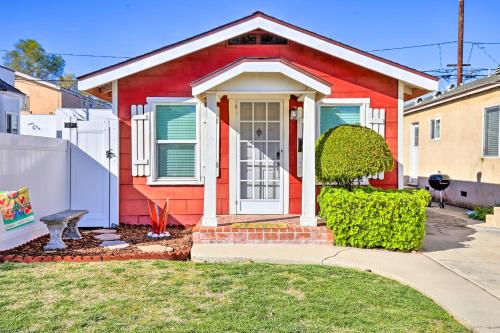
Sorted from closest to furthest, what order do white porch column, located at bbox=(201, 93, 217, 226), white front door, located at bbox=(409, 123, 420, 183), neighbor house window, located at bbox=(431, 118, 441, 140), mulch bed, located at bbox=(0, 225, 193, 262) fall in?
mulch bed, located at bbox=(0, 225, 193, 262) → white porch column, located at bbox=(201, 93, 217, 226) → neighbor house window, located at bbox=(431, 118, 441, 140) → white front door, located at bbox=(409, 123, 420, 183)

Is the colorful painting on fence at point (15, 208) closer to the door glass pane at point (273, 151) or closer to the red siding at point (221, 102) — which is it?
the red siding at point (221, 102)

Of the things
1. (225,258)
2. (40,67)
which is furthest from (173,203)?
(40,67)

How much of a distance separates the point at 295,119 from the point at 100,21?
20.7m

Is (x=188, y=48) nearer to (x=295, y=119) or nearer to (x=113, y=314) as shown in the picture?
(x=295, y=119)

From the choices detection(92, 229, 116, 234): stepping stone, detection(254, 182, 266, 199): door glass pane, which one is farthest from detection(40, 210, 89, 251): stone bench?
detection(254, 182, 266, 199): door glass pane

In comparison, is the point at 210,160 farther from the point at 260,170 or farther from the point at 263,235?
the point at 260,170

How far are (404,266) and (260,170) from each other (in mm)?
3512

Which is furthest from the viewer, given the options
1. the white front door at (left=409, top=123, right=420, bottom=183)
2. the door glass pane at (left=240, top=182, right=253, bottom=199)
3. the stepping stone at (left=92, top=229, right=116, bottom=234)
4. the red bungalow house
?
the white front door at (left=409, top=123, right=420, bottom=183)

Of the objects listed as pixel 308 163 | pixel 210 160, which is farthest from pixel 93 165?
pixel 308 163

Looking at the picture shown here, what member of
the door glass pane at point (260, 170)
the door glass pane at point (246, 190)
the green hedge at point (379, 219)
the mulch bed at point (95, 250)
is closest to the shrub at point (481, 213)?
the green hedge at point (379, 219)

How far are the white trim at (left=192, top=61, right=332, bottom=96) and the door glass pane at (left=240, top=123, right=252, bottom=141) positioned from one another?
64.1 inches

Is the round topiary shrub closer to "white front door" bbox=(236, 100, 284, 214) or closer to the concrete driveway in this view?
"white front door" bbox=(236, 100, 284, 214)

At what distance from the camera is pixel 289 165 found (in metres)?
8.31

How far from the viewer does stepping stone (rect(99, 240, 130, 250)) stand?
21.6 ft
